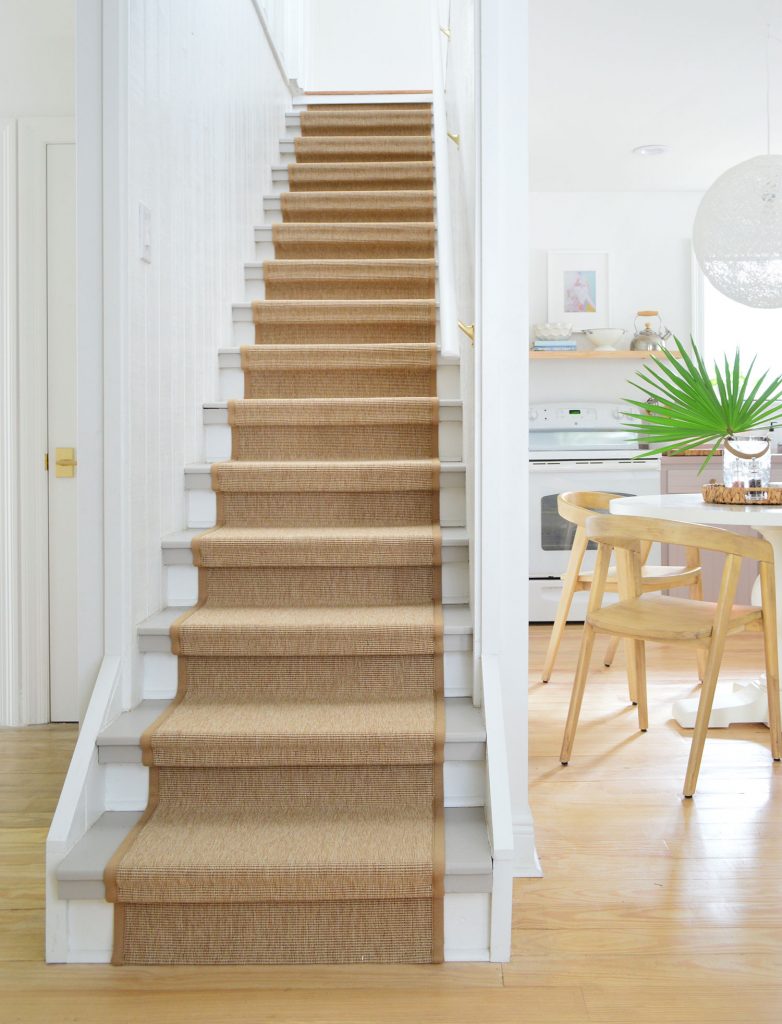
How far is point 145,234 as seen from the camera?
233cm

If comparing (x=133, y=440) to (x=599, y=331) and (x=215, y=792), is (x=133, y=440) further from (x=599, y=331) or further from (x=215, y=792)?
(x=599, y=331)

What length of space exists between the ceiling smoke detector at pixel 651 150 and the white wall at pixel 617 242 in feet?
2.29

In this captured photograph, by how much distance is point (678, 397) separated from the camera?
3033mm

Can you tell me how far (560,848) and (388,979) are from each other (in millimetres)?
652

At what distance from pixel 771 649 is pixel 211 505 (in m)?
1.73

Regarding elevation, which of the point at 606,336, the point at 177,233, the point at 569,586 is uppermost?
the point at 606,336

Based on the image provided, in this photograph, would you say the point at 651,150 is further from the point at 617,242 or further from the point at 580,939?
the point at 580,939

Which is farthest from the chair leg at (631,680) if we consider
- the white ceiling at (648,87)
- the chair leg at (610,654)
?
the white ceiling at (648,87)

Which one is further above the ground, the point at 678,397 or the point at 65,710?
the point at 678,397

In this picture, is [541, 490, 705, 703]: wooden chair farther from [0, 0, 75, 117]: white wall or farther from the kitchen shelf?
[0, 0, 75, 117]: white wall

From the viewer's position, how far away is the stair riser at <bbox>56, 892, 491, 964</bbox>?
1803mm

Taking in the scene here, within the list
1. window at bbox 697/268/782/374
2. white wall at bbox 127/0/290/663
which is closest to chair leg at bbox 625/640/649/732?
white wall at bbox 127/0/290/663

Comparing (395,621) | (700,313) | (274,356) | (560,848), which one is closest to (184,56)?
(274,356)

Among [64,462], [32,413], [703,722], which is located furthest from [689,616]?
[32,413]
